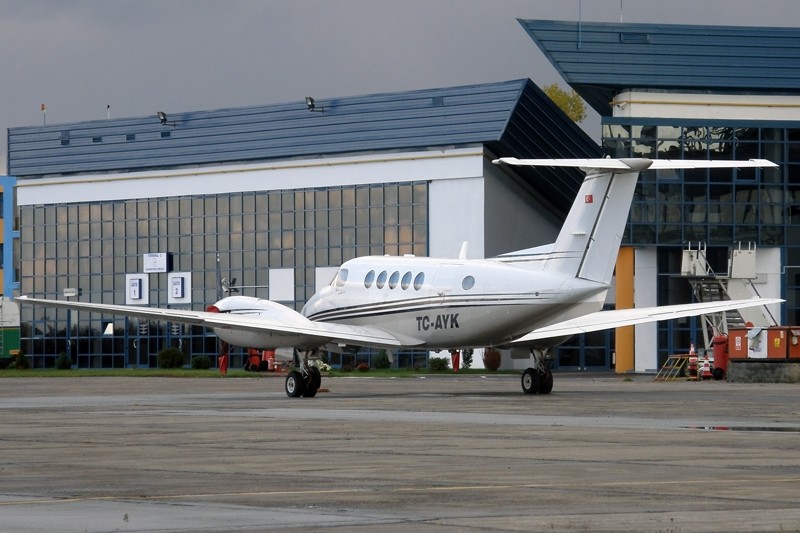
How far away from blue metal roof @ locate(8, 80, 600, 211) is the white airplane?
35.4m

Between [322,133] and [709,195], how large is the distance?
2125 cm

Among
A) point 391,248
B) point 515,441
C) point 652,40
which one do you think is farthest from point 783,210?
point 515,441

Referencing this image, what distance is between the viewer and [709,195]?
67.9 meters

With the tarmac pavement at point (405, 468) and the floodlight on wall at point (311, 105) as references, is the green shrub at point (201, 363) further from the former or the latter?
the tarmac pavement at point (405, 468)

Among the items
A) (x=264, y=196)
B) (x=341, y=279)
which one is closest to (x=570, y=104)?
(x=264, y=196)

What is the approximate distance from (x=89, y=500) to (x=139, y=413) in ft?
48.1

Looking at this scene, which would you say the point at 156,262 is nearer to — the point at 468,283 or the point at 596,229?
the point at 468,283

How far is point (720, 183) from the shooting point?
68.1m

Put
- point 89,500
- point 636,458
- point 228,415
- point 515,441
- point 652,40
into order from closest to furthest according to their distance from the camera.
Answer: point 89,500 < point 636,458 < point 515,441 < point 228,415 < point 652,40

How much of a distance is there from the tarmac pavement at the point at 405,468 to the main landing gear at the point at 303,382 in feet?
16.6

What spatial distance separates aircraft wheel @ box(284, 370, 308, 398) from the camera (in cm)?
3272

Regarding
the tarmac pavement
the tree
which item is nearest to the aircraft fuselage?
the tarmac pavement

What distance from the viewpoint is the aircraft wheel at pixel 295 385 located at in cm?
3272

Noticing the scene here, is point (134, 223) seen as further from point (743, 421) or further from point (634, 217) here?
point (743, 421)
